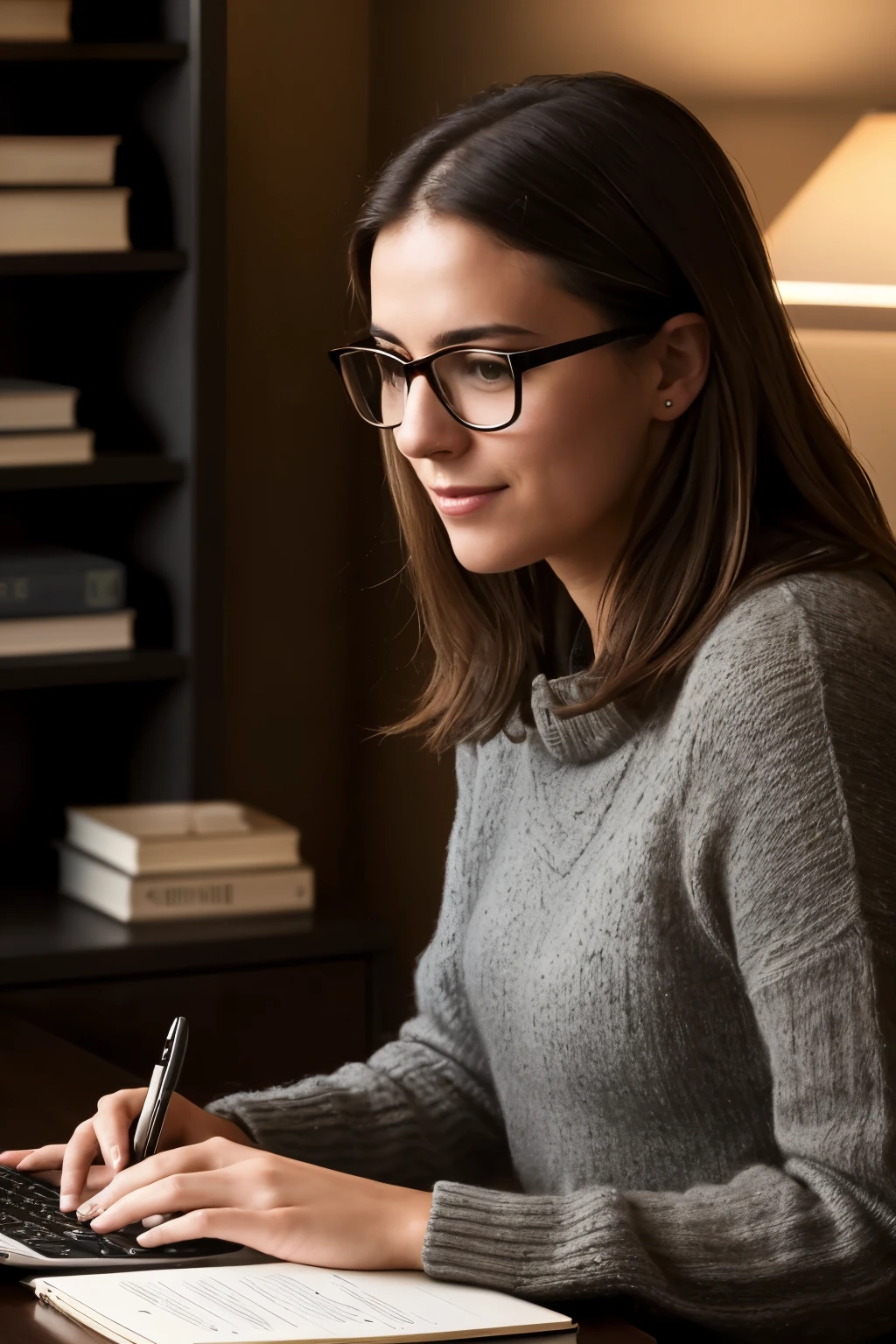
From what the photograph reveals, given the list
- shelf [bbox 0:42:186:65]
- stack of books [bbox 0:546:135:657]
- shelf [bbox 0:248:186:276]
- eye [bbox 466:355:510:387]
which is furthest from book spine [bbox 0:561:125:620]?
eye [bbox 466:355:510:387]

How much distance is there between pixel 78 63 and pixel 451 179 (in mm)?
1596

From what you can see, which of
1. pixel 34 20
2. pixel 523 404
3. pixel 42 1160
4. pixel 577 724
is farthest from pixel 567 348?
pixel 34 20

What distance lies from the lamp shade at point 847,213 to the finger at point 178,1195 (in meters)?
1.04

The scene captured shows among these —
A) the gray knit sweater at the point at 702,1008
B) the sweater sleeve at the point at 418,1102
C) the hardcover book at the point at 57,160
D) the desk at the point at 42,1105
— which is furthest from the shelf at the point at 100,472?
the gray knit sweater at the point at 702,1008

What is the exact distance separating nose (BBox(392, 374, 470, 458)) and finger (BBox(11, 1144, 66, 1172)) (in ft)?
1.83

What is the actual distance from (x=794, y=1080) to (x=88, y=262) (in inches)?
67.5

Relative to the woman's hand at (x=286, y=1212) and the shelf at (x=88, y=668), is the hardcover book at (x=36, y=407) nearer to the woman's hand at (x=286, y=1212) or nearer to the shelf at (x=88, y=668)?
the shelf at (x=88, y=668)

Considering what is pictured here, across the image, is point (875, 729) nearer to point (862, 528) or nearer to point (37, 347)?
point (862, 528)

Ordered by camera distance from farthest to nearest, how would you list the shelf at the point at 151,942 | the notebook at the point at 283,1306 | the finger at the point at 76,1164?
the shelf at the point at 151,942 < the finger at the point at 76,1164 < the notebook at the point at 283,1306

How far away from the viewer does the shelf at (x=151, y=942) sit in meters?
2.24

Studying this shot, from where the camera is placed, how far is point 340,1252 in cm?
104

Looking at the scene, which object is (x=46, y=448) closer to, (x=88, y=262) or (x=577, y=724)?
(x=88, y=262)

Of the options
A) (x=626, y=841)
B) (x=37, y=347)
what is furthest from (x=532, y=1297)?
(x=37, y=347)

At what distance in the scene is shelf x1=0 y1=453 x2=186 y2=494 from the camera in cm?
240
